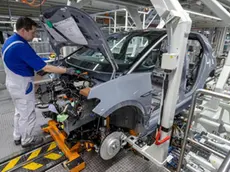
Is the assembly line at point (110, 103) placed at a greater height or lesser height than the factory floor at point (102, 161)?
greater

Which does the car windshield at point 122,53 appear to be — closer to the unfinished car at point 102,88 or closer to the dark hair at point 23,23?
the unfinished car at point 102,88

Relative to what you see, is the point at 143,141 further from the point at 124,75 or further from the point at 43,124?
the point at 43,124

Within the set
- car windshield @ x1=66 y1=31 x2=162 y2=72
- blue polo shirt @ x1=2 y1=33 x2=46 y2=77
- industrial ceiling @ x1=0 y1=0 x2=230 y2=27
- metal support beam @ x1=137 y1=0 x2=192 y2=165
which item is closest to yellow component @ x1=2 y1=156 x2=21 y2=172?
blue polo shirt @ x1=2 y1=33 x2=46 y2=77

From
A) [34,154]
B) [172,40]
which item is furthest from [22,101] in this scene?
[172,40]

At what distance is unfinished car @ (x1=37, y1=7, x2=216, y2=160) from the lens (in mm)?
1518

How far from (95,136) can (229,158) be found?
143 cm

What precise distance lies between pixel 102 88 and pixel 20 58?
1.25 metres

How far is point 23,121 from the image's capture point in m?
2.15

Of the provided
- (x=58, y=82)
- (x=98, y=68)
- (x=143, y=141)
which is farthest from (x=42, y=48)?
(x=143, y=141)

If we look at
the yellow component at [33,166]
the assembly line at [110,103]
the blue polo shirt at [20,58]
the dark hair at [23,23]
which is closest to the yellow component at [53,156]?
the assembly line at [110,103]

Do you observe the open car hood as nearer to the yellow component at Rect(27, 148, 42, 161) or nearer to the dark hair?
the dark hair

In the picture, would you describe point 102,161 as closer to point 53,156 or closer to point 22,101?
point 53,156

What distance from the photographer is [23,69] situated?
1.98m

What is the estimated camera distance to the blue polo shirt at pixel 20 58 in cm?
186
